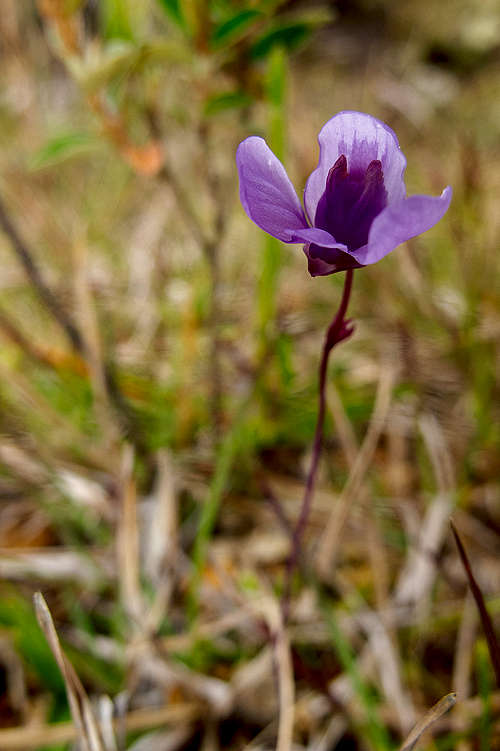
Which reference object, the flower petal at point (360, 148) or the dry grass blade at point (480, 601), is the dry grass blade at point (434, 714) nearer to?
the dry grass blade at point (480, 601)

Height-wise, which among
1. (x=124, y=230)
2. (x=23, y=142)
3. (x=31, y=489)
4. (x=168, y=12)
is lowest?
(x=31, y=489)

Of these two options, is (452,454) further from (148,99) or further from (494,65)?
(494,65)

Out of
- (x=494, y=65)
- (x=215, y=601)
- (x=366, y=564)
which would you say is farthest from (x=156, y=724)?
(x=494, y=65)

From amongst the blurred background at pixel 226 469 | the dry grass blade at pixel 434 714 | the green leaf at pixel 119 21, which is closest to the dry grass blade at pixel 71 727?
the blurred background at pixel 226 469

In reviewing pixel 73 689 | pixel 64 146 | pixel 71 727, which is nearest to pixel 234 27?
pixel 64 146

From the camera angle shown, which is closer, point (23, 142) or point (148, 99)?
point (148, 99)

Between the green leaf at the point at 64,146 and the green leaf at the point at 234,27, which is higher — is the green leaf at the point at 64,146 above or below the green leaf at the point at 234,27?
below
